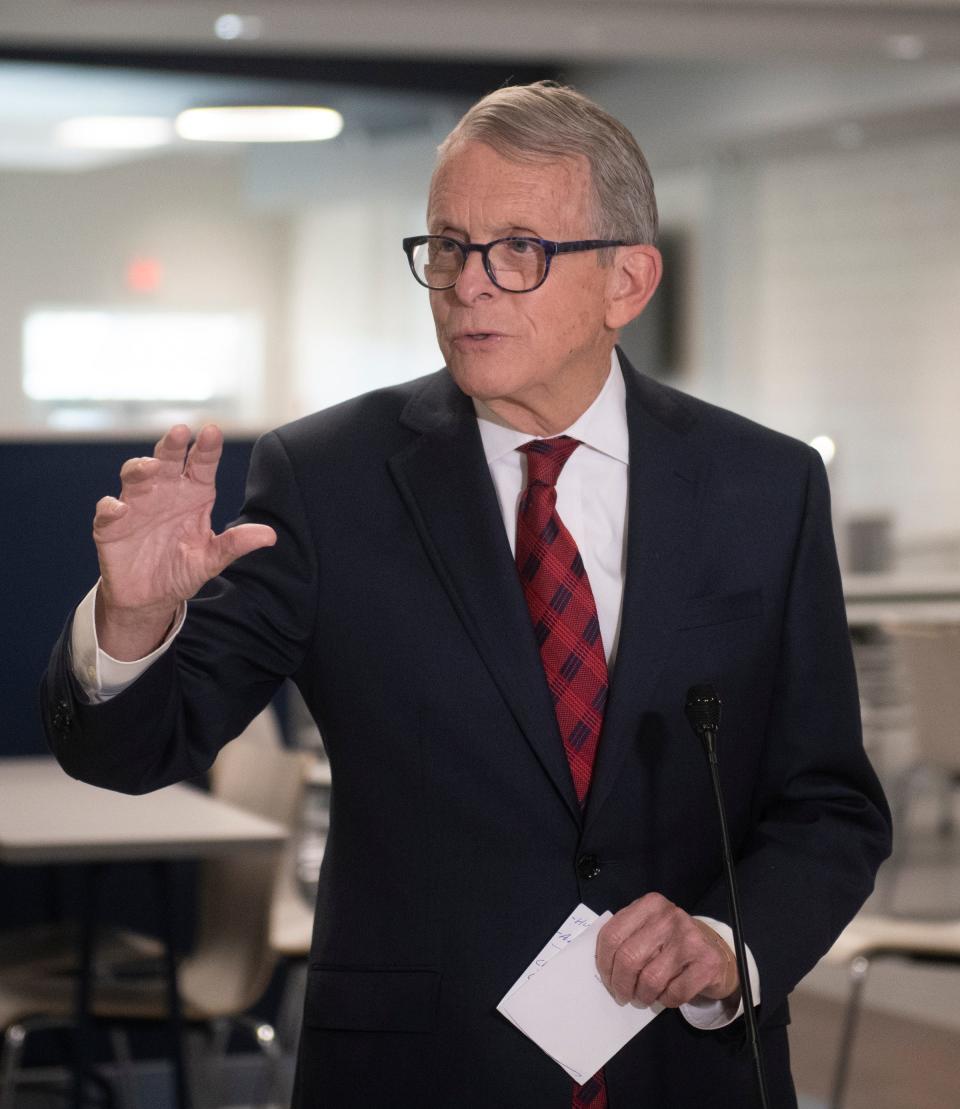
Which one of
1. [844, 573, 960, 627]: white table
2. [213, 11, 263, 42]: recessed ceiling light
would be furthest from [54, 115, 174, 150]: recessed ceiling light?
[844, 573, 960, 627]: white table

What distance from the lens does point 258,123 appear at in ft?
29.2

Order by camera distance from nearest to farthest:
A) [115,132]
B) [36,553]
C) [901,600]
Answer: [36,553]
[901,600]
[115,132]

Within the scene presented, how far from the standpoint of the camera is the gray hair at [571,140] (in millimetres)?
1518

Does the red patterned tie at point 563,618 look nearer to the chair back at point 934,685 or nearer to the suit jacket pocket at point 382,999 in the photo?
the suit jacket pocket at point 382,999

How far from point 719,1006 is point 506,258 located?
0.66 metres

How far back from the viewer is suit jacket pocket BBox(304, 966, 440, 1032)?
4.97ft

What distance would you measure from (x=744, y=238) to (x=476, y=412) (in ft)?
26.1

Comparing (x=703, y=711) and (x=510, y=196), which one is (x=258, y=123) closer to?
(x=510, y=196)

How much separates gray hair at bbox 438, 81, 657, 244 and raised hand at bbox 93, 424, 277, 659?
0.37 meters

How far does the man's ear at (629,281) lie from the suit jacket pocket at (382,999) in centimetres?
60

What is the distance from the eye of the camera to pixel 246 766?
401 centimetres

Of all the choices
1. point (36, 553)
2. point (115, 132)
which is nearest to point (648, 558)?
point (36, 553)

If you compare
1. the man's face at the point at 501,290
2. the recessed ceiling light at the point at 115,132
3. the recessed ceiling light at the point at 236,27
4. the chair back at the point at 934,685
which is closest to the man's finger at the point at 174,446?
the man's face at the point at 501,290

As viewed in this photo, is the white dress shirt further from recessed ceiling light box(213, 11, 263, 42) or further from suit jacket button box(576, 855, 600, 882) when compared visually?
recessed ceiling light box(213, 11, 263, 42)
